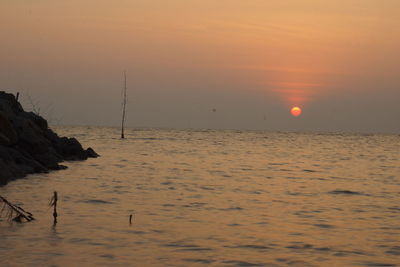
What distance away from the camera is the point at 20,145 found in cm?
3064

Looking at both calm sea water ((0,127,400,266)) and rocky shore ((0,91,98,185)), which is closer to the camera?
calm sea water ((0,127,400,266))

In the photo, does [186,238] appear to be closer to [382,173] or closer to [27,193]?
[27,193]

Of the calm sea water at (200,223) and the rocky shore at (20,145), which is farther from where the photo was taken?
the rocky shore at (20,145)

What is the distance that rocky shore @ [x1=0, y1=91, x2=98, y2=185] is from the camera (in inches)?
1046

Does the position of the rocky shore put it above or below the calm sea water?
above

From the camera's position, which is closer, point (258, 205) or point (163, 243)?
point (163, 243)

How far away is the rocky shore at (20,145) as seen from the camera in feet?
87.2

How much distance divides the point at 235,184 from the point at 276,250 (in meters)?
15.6

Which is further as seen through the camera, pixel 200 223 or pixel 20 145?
pixel 20 145

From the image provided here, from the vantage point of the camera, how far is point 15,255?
1213 cm

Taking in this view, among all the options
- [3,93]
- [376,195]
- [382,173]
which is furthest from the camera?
[382,173]

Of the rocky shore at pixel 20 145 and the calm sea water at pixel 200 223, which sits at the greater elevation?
the rocky shore at pixel 20 145

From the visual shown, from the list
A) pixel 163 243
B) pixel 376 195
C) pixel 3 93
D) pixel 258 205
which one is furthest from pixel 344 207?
pixel 3 93

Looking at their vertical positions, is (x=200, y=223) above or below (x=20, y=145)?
below
